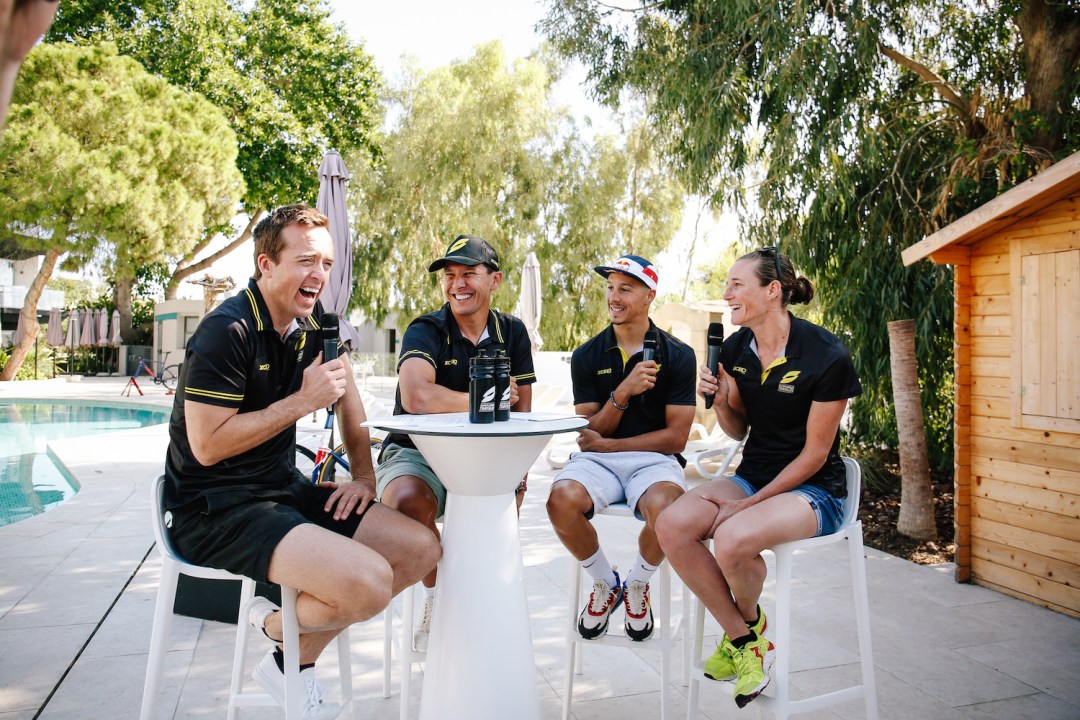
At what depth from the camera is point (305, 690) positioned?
2.07 meters

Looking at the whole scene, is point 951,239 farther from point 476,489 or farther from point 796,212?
point 476,489

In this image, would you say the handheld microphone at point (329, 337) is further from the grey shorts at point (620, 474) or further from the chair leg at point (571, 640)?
the chair leg at point (571, 640)

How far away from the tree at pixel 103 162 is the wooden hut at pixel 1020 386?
702 inches

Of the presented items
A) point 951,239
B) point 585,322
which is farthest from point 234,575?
point 585,322

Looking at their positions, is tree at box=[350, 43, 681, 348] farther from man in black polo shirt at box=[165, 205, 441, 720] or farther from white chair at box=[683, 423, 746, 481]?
man in black polo shirt at box=[165, 205, 441, 720]

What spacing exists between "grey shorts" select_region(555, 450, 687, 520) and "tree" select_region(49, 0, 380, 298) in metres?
18.0

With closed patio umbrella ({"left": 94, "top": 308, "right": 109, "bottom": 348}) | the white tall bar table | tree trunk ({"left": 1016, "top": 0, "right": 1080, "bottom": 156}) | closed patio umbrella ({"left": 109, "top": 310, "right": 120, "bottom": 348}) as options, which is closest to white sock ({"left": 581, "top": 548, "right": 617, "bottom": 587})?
the white tall bar table

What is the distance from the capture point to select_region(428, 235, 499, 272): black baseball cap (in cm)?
296

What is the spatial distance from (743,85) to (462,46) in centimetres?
1473

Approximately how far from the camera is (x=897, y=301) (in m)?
5.62

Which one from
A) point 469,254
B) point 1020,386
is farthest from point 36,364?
point 1020,386

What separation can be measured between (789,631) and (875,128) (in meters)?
4.66

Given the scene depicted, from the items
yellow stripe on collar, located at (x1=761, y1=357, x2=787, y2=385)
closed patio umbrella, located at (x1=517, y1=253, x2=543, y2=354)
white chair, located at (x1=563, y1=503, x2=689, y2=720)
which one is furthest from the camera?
closed patio umbrella, located at (x1=517, y1=253, x2=543, y2=354)

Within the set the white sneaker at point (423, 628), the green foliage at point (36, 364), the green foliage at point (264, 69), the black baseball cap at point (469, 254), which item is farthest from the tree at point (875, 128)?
the green foliage at point (36, 364)
